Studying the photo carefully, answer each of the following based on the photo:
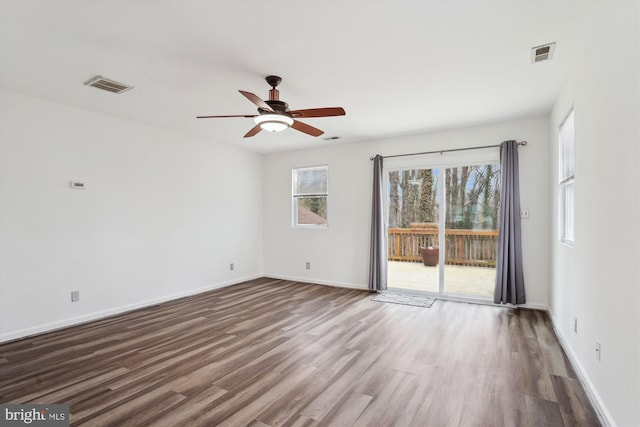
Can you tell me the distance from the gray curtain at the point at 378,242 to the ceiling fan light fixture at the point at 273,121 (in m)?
Answer: 2.76

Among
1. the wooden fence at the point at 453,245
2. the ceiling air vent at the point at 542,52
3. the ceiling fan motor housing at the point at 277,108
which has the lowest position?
the wooden fence at the point at 453,245

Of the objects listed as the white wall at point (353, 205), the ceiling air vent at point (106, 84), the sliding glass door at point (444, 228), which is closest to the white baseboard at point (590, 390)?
the white wall at point (353, 205)

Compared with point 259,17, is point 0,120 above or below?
below

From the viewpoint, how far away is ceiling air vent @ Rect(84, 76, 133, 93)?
3.25 meters

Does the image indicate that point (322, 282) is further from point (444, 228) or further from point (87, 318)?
point (87, 318)

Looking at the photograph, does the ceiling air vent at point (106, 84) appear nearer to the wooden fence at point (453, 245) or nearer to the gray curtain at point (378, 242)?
the gray curtain at point (378, 242)

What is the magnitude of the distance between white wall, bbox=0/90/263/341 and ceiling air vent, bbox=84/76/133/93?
1003 millimetres

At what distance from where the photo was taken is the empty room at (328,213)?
2.16 m

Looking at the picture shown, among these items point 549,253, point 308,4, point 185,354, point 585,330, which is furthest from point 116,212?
point 549,253

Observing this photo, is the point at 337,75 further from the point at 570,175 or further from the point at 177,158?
the point at 177,158

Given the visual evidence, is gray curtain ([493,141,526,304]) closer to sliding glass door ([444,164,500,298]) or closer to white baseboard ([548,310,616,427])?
sliding glass door ([444,164,500,298])

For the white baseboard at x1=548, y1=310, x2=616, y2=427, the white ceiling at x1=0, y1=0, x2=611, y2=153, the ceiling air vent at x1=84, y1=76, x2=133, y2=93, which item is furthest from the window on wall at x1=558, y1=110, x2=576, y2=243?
the ceiling air vent at x1=84, y1=76, x2=133, y2=93

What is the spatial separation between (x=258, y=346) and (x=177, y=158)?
3.47 m

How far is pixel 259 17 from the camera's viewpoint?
2.25m
